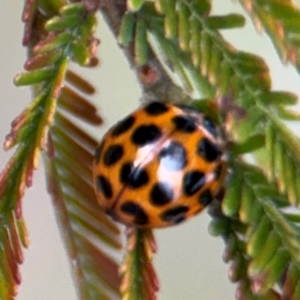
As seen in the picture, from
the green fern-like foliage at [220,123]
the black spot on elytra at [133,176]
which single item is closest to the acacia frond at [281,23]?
the green fern-like foliage at [220,123]

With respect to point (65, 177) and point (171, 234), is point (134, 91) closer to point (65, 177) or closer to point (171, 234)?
point (171, 234)

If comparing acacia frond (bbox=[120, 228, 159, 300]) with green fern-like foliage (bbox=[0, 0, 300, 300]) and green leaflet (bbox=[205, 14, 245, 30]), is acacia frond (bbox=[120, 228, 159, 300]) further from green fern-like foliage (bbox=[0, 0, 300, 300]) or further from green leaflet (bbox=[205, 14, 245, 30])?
green leaflet (bbox=[205, 14, 245, 30])

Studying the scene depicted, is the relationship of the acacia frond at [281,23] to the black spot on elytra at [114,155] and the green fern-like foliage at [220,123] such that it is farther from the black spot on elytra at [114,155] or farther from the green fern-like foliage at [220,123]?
the black spot on elytra at [114,155]

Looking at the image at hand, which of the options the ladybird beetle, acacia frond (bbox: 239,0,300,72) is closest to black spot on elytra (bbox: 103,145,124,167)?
the ladybird beetle

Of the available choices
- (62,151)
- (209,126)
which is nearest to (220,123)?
A: (209,126)

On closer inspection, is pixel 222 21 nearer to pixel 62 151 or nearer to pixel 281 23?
pixel 281 23

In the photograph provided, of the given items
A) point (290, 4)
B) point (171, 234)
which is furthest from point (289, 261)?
point (171, 234)

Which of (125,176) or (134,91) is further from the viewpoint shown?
(134,91)
